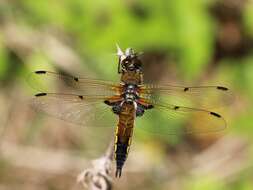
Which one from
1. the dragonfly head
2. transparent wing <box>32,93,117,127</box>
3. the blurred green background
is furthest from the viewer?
the blurred green background

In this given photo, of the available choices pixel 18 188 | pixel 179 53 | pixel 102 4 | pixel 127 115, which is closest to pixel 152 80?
pixel 179 53

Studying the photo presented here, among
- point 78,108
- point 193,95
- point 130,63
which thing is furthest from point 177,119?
point 130,63

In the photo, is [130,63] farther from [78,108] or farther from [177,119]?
[177,119]

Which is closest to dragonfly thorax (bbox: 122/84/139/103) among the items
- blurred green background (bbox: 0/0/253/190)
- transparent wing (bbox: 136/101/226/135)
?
transparent wing (bbox: 136/101/226/135)

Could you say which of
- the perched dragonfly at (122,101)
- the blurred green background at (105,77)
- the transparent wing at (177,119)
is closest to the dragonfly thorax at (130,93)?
the perched dragonfly at (122,101)

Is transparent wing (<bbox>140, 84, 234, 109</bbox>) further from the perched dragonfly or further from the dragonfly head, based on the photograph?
the dragonfly head

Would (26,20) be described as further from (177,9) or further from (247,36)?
(247,36)
